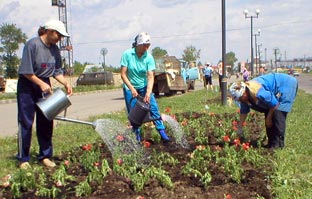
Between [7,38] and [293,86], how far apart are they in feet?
140

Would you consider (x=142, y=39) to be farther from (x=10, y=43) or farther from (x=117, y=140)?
(x=10, y=43)

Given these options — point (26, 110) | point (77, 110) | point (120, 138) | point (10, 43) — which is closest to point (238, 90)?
point (120, 138)

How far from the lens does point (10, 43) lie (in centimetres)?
4553

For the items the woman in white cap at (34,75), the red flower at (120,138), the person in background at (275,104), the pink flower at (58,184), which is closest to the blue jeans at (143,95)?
the red flower at (120,138)

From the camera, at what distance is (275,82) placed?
6254 millimetres

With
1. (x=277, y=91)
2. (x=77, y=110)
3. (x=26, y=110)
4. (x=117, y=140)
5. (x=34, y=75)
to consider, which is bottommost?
(x=77, y=110)

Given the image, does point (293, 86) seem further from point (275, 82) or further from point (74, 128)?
point (74, 128)

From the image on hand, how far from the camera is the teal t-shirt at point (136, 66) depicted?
21.9ft

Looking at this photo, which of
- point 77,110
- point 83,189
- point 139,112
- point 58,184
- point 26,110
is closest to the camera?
point 83,189

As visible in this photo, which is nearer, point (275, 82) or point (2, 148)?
point (275, 82)

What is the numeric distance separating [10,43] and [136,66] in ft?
137

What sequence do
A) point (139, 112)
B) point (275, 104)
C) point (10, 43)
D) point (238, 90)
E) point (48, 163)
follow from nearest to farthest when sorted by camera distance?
1. point (48, 163)
2. point (238, 90)
3. point (275, 104)
4. point (139, 112)
5. point (10, 43)

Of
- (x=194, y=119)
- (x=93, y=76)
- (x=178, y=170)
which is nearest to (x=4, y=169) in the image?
(x=178, y=170)

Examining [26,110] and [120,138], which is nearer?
[26,110]
